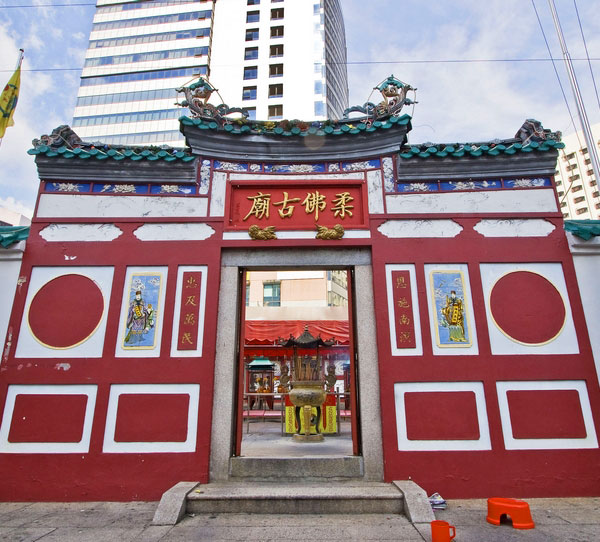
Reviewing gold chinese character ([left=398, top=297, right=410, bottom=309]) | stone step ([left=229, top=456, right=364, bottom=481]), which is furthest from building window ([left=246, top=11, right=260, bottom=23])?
stone step ([left=229, top=456, right=364, bottom=481])

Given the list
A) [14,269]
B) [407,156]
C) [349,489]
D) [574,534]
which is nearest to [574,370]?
[574,534]

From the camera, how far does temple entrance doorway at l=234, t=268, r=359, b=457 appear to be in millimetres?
5902

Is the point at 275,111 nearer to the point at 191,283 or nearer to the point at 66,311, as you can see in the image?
the point at 191,283

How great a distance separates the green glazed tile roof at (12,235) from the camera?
5527 mm

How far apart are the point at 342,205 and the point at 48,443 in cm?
503

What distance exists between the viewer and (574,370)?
203 inches

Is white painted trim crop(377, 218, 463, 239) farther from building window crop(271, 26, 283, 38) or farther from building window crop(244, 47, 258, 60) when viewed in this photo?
building window crop(271, 26, 283, 38)

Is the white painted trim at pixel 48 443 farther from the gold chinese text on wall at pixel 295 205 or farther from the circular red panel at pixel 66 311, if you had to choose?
the gold chinese text on wall at pixel 295 205

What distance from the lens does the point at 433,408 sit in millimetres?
5098

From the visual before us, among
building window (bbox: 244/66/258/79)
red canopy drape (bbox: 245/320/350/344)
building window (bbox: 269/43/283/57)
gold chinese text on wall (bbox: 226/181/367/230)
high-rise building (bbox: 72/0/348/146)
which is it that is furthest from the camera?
building window (bbox: 269/43/283/57)

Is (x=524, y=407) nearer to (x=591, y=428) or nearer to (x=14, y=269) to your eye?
(x=591, y=428)

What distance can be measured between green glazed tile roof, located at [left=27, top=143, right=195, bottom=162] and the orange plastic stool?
229 inches

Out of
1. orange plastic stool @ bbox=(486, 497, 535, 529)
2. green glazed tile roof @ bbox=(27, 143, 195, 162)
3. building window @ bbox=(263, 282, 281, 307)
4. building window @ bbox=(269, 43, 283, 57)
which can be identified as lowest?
orange plastic stool @ bbox=(486, 497, 535, 529)

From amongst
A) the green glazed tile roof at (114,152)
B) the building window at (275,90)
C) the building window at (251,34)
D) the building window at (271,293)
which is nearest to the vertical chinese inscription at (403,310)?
the green glazed tile roof at (114,152)
